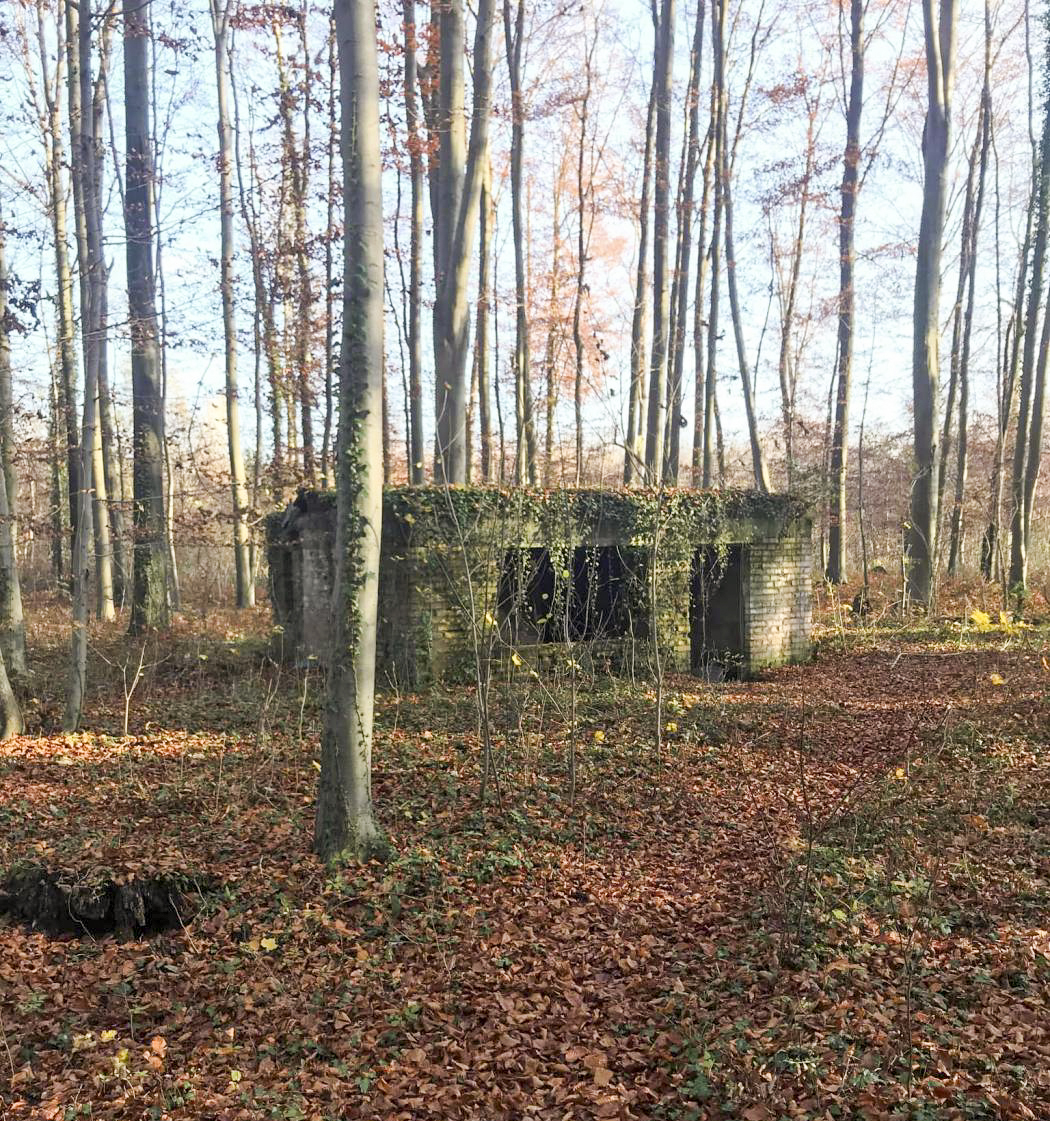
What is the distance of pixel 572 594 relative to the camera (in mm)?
9141

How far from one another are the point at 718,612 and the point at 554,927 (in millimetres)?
7836

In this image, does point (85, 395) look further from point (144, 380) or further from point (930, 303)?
point (930, 303)

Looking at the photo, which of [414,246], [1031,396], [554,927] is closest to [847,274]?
[1031,396]

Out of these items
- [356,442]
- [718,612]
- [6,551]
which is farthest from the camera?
[718,612]

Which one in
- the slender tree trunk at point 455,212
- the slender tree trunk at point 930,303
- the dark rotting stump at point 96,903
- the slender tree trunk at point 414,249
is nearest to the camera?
the dark rotting stump at point 96,903

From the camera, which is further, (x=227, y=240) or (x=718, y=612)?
(x=227, y=240)

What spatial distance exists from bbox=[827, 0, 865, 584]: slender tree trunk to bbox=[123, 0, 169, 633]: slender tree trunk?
1287 cm

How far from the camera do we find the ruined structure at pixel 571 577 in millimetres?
9352

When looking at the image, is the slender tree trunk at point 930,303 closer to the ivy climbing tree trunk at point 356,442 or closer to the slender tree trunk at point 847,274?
the slender tree trunk at point 847,274

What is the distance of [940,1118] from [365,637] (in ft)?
11.8

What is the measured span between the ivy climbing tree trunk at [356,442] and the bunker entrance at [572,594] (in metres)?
3.45

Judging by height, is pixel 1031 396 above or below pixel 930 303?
below

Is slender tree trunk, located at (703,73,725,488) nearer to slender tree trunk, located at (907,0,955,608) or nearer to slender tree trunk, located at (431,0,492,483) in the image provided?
slender tree trunk, located at (907,0,955,608)

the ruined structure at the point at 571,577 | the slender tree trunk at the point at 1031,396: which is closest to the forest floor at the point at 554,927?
the ruined structure at the point at 571,577
